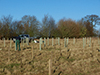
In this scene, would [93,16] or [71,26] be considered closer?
[71,26]

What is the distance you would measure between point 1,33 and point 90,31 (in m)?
27.4

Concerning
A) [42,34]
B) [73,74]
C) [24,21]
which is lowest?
[73,74]

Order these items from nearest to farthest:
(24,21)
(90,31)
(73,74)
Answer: (73,74) → (24,21) → (90,31)

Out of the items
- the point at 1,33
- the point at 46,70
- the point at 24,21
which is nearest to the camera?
the point at 46,70

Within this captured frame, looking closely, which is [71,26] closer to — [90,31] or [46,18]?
[46,18]

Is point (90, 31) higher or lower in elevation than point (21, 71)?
higher

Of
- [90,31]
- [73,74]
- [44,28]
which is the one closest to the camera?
[73,74]

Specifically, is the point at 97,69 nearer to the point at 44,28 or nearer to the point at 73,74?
the point at 73,74

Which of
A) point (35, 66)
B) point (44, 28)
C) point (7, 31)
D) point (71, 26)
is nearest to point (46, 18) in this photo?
point (44, 28)

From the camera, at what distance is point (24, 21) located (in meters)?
45.6

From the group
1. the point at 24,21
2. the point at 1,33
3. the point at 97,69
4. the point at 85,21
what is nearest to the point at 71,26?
the point at 85,21

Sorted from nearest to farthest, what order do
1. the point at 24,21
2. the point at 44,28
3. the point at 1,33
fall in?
1. the point at 1,33
2. the point at 44,28
3. the point at 24,21

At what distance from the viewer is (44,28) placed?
39938 mm

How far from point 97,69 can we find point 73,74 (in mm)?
1696
